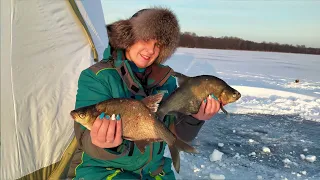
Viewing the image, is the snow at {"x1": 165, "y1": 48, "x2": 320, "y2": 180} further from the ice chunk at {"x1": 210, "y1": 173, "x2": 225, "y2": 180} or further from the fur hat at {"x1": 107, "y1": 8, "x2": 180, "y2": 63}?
the fur hat at {"x1": 107, "y1": 8, "x2": 180, "y2": 63}

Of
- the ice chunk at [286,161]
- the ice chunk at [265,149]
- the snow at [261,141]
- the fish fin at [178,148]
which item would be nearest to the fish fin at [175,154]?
the fish fin at [178,148]

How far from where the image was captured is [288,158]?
195 inches

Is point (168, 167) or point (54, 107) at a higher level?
point (54, 107)

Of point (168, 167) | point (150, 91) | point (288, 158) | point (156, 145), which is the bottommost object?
point (288, 158)

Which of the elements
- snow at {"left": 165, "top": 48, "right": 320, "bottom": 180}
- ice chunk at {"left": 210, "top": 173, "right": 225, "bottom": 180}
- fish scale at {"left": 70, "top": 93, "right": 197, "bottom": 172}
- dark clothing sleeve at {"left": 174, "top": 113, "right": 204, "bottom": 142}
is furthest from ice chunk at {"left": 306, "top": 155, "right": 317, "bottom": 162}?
fish scale at {"left": 70, "top": 93, "right": 197, "bottom": 172}

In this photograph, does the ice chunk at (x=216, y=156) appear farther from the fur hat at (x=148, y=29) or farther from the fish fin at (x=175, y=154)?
the fish fin at (x=175, y=154)

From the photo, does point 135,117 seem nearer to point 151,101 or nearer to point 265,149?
point 151,101

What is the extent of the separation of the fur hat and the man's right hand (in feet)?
3.10

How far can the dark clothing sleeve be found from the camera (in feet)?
9.75

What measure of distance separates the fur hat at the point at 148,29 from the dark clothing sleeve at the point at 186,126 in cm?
60

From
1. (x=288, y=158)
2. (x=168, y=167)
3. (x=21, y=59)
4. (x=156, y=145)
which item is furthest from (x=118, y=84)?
(x=288, y=158)

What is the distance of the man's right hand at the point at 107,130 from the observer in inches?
84.0

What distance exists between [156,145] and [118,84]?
56 cm

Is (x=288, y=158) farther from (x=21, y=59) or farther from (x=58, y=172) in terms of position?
(x=21, y=59)
